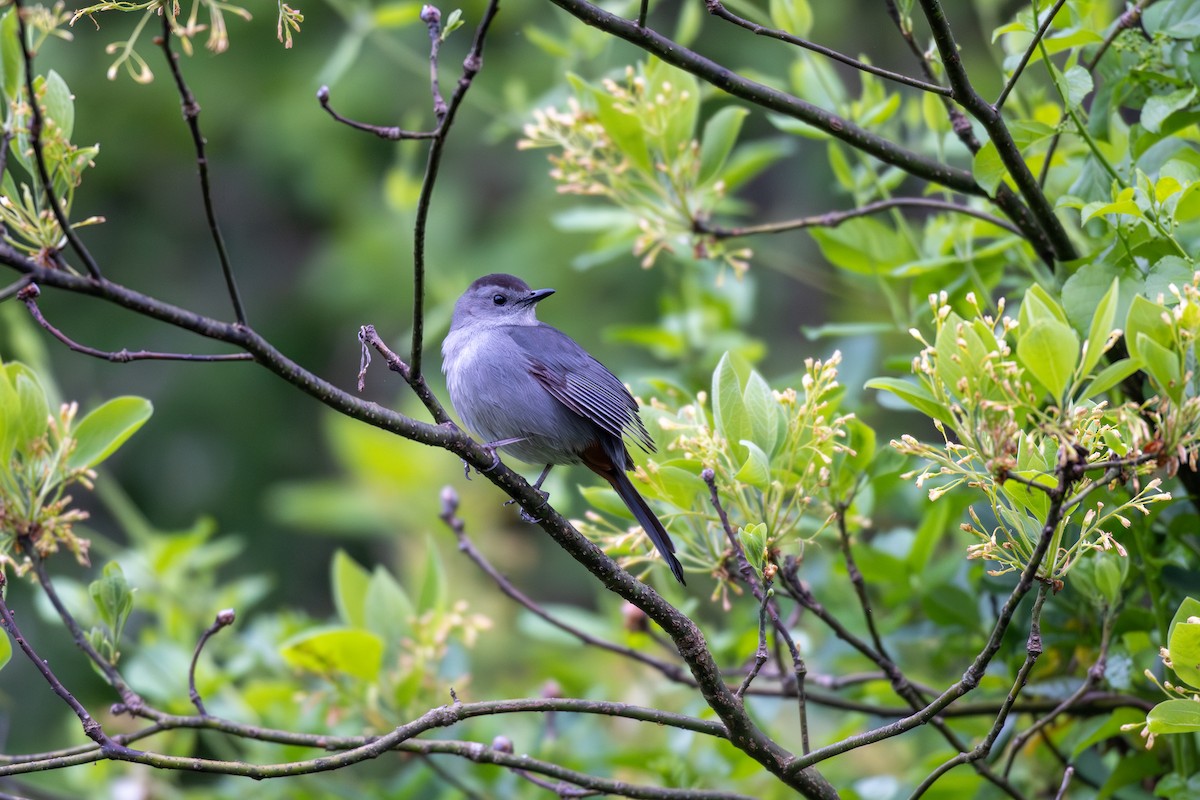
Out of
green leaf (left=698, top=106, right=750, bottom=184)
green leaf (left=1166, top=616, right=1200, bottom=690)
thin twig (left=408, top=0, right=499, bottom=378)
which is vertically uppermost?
green leaf (left=698, top=106, right=750, bottom=184)

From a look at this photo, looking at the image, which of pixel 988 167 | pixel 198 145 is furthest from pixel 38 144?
pixel 988 167

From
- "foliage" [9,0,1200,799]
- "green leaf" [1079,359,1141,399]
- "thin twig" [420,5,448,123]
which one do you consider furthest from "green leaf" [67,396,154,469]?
"green leaf" [1079,359,1141,399]

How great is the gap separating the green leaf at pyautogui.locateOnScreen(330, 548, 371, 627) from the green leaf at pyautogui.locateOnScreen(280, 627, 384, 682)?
0.92ft

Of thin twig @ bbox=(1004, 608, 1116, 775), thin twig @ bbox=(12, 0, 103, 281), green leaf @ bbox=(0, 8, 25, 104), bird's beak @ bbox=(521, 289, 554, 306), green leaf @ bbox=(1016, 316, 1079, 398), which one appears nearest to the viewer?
thin twig @ bbox=(12, 0, 103, 281)

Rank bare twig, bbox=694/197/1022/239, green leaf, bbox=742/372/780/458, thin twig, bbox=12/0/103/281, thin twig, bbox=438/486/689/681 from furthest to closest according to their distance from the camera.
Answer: thin twig, bbox=438/486/689/681
bare twig, bbox=694/197/1022/239
green leaf, bbox=742/372/780/458
thin twig, bbox=12/0/103/281

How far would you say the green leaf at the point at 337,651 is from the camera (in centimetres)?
306

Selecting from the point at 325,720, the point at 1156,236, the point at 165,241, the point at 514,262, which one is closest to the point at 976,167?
the point at 1156,236

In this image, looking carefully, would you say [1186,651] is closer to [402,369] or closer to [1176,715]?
[1176,715]

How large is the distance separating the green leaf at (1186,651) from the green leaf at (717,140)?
177 centimetres

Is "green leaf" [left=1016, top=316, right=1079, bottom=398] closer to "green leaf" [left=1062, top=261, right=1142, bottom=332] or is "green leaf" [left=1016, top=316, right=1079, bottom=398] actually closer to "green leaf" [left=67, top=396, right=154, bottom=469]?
"green leaf" [left=1062, top=261, right=1142, bottom=332]

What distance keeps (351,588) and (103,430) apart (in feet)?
3.75

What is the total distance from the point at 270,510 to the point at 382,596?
6.76m

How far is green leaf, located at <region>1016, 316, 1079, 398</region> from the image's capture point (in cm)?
175

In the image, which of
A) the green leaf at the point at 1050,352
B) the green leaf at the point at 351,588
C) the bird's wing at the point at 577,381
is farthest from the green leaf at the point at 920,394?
the green leaf at the point at 351,588
